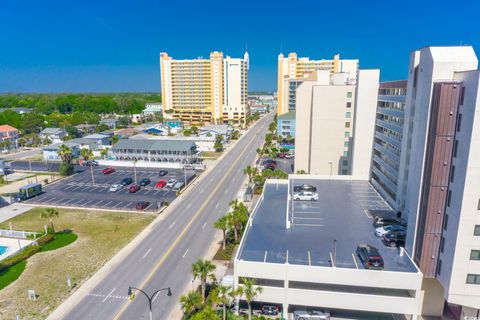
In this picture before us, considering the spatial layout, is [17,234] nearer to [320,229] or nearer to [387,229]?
[320,229]

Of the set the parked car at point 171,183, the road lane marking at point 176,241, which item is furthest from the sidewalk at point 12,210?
the road lane marking at point 176,241

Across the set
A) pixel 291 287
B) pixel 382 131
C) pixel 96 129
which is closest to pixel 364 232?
pixel 291 287

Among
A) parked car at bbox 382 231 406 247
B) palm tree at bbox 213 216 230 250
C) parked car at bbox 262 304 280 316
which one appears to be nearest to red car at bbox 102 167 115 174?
palm tree at bbox 213 216 230 250

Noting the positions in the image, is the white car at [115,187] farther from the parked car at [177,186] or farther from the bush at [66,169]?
the bush at [66,169]

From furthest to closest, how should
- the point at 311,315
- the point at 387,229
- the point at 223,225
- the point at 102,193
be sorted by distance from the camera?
the point at 102,193 → the point at 223,225 → the point at 387,229 → the point at 311,315

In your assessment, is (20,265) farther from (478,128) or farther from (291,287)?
(478,128)

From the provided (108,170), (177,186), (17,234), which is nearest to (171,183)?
(177,186)

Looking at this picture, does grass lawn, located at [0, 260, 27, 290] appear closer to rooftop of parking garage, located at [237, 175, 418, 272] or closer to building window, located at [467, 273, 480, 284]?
rooftop of parking garage, located at [237, 175, 418, 272]
